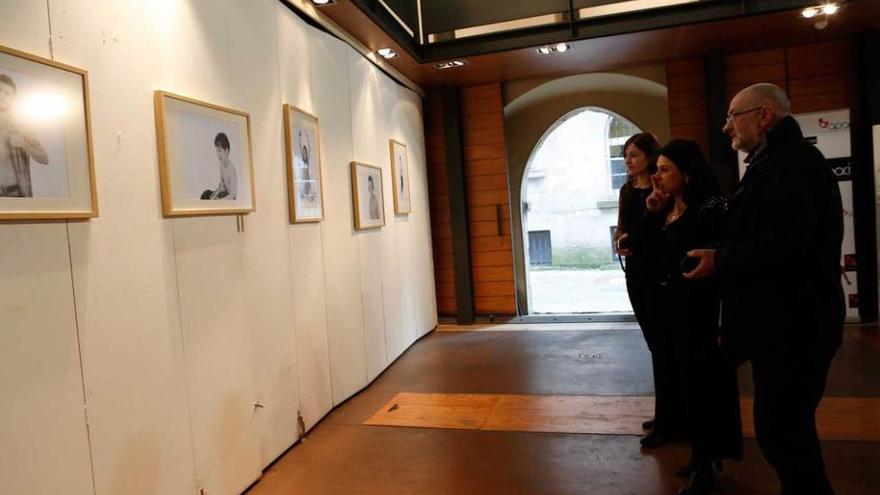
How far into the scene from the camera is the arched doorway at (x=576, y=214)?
786 cm

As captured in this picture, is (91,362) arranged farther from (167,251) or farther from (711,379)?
(711,379)

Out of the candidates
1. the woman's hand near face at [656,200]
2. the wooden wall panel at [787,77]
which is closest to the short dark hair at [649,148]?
the woman's hand near face at [656,200]

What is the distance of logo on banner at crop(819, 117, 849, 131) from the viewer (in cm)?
545

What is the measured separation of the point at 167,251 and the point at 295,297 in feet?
3.74

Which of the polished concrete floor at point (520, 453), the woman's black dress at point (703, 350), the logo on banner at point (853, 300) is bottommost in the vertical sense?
the polished concrete floor at point (520, 453)

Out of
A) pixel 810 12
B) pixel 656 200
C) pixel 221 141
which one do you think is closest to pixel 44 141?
pixel 221 141

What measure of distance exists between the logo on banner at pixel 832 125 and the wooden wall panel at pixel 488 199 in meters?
3.24

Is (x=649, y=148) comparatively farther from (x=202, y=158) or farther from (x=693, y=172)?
(x=202, y=158)

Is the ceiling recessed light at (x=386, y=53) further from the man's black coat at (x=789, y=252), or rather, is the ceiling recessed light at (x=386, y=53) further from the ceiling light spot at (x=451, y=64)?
the man's black coat at (x=789, y=252)

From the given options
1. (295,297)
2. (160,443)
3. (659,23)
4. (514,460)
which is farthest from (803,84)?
(160,443)

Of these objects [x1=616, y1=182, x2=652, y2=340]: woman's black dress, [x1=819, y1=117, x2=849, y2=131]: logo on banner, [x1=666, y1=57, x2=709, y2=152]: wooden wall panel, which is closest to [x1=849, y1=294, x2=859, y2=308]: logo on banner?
[x1=819, y1=117, x2=849, y2=131]: logo on banner

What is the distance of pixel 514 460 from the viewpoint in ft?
9.58

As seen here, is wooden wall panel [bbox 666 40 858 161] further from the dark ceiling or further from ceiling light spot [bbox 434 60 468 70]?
ceiling light spot [bbox 434 60 468 70]

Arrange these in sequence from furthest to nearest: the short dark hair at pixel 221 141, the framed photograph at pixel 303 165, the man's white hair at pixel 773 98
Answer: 1. the framed photograph at pixel 303 165
2. the short dark hair at pixel 221 141
3. the man's white hair at pixel 773 98
